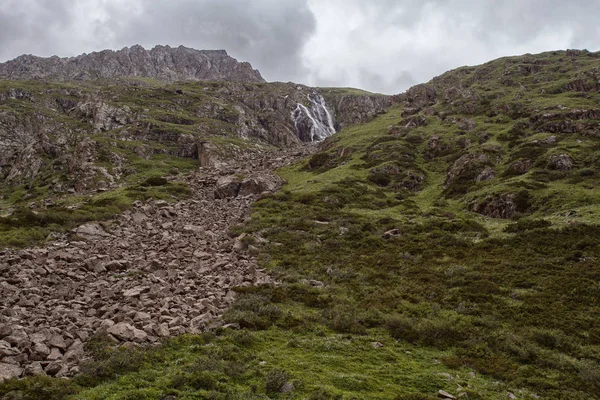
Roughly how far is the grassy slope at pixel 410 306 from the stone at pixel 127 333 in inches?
47.1

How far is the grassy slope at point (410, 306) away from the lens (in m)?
12.9

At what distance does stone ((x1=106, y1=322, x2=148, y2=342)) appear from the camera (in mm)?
14352

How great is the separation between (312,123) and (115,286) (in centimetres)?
14113

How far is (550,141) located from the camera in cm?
5722

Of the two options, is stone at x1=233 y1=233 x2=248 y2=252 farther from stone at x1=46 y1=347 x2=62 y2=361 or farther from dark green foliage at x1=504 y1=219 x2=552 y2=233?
dark green foliage at x1=504 y1=219 x2=552 y2=233

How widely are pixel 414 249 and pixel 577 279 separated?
11.8 meters

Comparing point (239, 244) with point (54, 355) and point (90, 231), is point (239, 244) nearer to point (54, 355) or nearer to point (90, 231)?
point (90, 231)

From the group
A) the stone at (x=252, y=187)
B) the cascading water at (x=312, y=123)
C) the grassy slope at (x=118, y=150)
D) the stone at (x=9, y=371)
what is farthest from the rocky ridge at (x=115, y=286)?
the cascading water at (x=312, y=123)

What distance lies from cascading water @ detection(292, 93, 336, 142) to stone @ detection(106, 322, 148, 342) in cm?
13704

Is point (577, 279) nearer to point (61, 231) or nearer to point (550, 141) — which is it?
point (61, 231)

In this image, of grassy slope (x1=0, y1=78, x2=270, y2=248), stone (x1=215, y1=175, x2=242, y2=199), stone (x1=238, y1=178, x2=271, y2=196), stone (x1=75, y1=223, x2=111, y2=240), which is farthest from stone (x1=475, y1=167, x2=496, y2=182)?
stone (x1=75, y1=223, x2=111, y2=240)

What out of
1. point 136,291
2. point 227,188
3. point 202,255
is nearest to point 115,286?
point 136,291

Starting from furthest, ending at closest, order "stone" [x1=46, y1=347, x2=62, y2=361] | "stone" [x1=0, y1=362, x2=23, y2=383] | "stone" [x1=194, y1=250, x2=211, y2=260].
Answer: "stone" [x1=194, y1=250, x2=211, y2=260] < "stone" [x1=46, y1=347, x2=62, y2=361] < "stone" [x1=0, y1=362, x2=23, y2=383]

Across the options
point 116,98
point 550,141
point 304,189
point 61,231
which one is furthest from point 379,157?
point 116,98
